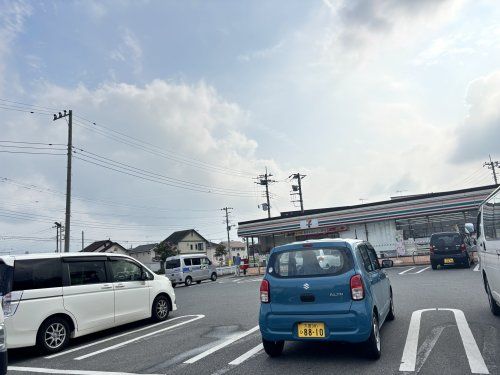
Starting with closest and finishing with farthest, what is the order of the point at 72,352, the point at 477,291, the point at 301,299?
1. the point at 301,299
2. the point at 72,352
3. the point at 477,291

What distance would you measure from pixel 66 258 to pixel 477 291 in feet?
35.6

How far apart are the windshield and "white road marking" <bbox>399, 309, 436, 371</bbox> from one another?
6641 mm

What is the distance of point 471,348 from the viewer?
19.0 ft

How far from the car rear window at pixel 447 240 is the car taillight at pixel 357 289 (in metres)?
16.5

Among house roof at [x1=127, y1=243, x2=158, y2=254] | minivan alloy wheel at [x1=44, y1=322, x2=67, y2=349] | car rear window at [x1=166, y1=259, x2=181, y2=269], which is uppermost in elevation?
house roof at [x1=127, y1=243, x2=158, y2=254]

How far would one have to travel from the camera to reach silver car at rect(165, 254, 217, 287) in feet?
85.4

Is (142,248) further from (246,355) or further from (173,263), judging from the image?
(246,355)

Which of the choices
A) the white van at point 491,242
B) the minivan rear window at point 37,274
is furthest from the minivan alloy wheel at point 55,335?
the white van at point 491,242

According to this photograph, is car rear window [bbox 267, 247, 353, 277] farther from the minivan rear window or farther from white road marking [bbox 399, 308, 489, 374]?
the minivan rear window

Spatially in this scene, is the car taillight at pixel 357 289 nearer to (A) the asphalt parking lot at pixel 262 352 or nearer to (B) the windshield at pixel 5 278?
(A) the asphalt parking lot at pixel 262 352

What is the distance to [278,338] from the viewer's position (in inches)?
222

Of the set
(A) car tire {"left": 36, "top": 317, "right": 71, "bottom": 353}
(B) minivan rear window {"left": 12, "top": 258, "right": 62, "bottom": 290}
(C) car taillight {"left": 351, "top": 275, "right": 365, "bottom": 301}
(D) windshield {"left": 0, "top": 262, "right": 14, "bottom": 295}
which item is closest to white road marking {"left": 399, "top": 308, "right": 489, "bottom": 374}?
(C) car taillight {"left": 351, "top": 275, "right": 365, "bottom": 301}

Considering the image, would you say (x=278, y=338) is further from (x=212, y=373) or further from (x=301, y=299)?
(x=212, y=373)

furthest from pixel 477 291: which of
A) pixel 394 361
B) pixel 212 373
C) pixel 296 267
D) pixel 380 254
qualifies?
pixel 380 254
